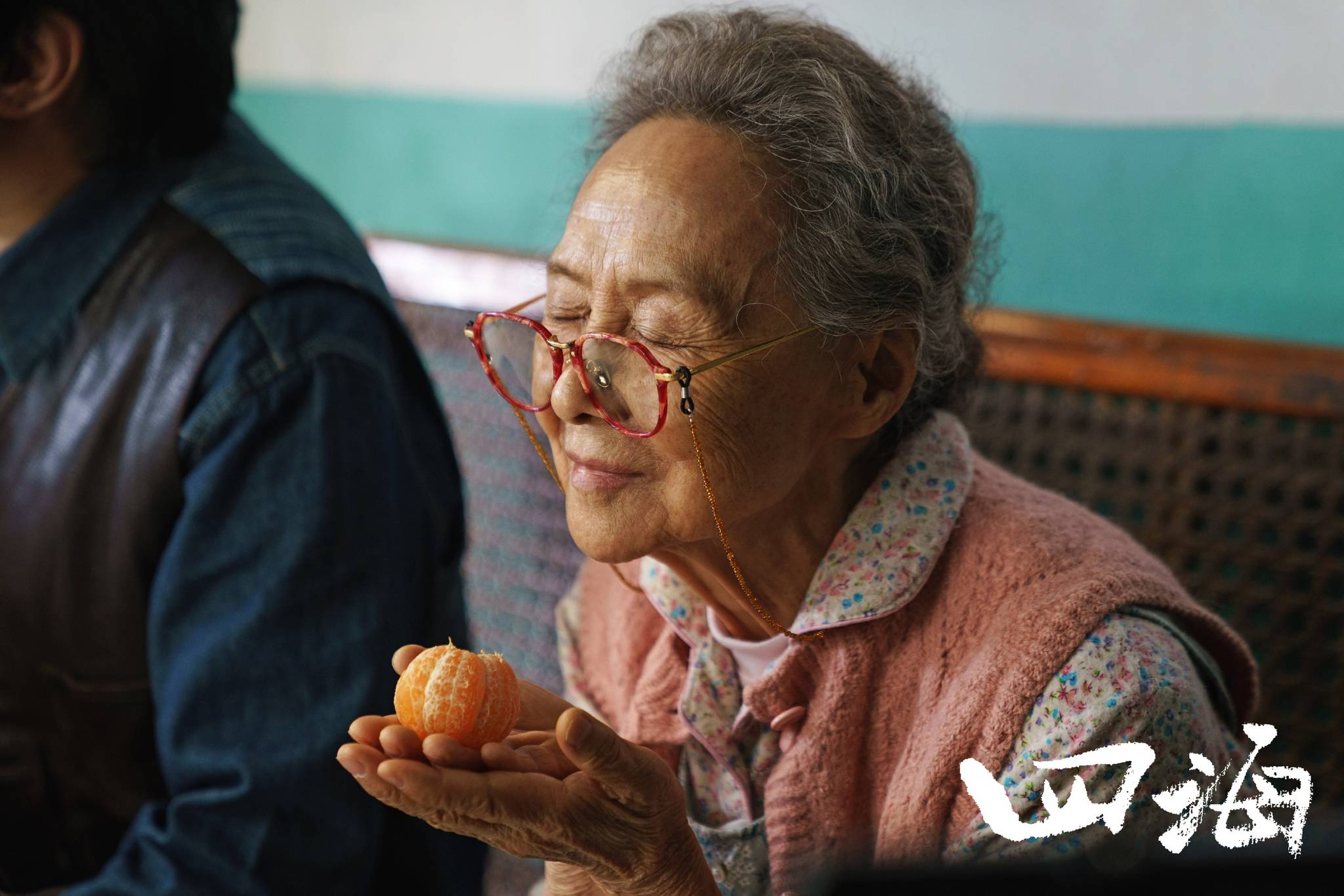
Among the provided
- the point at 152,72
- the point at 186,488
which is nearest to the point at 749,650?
the point at 186,488

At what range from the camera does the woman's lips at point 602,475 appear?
1.17 meters

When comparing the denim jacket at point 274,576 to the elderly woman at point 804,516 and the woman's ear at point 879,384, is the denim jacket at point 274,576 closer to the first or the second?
the elderly woman at point 804,516

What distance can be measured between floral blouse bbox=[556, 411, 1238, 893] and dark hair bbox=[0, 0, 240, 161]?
934mm

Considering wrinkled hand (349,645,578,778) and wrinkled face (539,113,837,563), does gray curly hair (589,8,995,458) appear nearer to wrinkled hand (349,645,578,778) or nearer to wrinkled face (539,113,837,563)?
wrinkled face (539,113,837,563)

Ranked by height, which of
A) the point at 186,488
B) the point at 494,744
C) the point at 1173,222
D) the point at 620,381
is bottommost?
the point at 186,488

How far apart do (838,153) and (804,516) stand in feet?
1.29

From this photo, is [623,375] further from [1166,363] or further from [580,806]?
[1166,363]

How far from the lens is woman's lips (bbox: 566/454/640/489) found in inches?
46.1

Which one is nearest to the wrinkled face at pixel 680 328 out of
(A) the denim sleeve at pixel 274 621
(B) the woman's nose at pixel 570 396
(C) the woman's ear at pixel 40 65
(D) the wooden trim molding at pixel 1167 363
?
(B) the woman's nose at pixel 570 396

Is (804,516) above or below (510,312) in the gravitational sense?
below

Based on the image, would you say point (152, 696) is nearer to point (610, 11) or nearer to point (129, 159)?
Answer: point (129, 159)

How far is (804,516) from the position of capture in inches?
52.1

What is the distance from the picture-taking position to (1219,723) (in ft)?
4.23

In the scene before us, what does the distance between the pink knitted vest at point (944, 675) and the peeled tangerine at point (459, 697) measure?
34 centimetres
